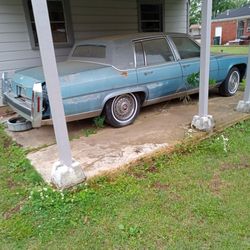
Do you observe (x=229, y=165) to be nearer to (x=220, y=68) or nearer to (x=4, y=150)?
(x=220, y=68)

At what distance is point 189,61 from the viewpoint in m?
5.51

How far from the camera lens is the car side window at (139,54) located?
15.8ft

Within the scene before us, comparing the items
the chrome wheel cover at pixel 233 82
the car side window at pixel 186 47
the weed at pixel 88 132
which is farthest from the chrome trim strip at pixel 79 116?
the chrome wheel cover at pixel 233 82

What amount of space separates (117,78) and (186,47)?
2014 millimetres

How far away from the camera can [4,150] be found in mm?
4395

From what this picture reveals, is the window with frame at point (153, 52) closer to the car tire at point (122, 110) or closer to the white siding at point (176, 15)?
the car tire at point (122, 110)

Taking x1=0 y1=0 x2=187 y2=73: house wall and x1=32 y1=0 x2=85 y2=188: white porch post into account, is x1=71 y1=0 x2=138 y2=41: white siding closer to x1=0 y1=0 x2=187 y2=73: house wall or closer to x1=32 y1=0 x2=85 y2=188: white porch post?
x1=0 y1=0 x2=187 y2=73: house wall

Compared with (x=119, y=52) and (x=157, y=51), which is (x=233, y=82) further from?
(x=119, y=52)

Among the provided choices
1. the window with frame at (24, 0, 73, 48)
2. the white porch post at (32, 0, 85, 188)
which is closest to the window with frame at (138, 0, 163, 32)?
the window with frame at (24, 0, 73, 48)

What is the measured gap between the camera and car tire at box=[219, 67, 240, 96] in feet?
20.6

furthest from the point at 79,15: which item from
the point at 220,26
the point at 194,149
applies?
the point at 220,26

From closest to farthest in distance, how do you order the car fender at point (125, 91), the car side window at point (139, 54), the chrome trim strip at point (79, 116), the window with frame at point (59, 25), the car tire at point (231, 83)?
the chrome trim strip at point (79, 116) < the car fender at point (125, 91) < the car side window at point (139, 54) < the car tire at point (231, 83) < the window with frame at point (59, 25)

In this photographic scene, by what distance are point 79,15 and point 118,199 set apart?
5817 millimetres

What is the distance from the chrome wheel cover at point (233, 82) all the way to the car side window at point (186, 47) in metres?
1.18
